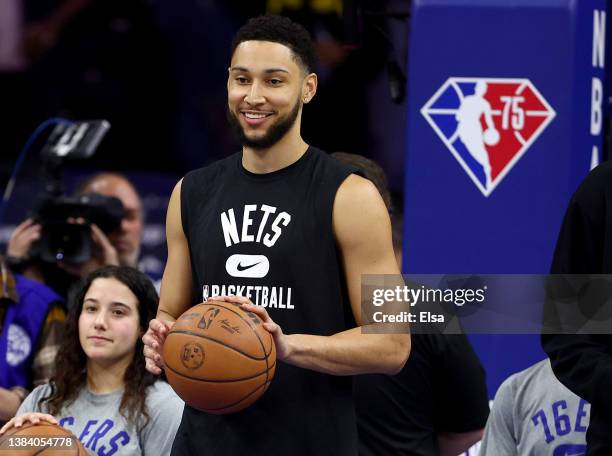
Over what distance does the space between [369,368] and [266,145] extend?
2.14ft

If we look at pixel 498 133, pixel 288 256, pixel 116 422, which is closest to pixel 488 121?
pixel 498 133

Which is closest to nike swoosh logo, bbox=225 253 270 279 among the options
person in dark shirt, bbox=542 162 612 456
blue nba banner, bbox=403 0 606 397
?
person in dark shirt, bbox=542 162 612 456

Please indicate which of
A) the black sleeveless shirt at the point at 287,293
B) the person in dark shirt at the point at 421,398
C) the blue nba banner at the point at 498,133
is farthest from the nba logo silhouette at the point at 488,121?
the black sleeveless shirt at the point at 287,293

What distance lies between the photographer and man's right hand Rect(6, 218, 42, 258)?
5672mm

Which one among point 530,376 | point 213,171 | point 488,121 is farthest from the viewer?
point 488,121

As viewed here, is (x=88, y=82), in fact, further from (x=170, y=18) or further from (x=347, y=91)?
(x=347, y=91)

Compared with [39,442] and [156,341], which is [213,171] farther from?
[39,442]

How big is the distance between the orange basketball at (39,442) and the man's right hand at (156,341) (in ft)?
1.76

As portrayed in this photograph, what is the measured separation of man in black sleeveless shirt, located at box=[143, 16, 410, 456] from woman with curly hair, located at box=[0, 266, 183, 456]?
766mm

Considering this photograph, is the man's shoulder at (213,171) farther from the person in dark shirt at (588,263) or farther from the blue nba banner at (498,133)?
the blue nba banner at (498,133)

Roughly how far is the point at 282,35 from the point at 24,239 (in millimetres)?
2667

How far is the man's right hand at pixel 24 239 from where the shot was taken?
5.67 meters

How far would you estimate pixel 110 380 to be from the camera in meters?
4.31

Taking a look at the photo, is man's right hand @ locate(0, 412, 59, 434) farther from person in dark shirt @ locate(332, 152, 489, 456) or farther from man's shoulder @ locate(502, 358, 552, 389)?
man's shoulder @ locate(502, 358, 552, 389)
